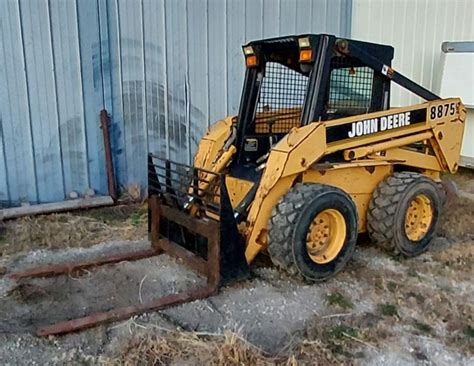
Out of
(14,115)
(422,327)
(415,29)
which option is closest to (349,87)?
(422,327)

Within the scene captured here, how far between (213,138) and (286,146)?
37.8 inches

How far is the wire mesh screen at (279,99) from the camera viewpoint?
14.4 ft

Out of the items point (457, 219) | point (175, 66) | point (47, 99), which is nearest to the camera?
point (457, 219)

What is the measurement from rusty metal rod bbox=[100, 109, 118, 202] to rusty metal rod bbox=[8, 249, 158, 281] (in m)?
1.72

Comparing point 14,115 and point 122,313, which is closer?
point 122,313

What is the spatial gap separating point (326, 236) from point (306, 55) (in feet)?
4.35

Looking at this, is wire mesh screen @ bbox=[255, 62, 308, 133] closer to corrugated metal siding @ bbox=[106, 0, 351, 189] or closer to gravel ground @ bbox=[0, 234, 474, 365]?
gravel ground @ bbox=[0, 234, 474, 365]

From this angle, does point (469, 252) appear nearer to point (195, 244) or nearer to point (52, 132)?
point (195, 244)

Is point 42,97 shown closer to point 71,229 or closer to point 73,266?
point 71,229

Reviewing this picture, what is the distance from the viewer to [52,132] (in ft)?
18.0

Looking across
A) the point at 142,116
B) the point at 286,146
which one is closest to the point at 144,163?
the point at 142,116

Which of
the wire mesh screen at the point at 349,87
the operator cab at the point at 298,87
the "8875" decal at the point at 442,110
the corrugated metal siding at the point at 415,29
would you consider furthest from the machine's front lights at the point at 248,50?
the corrugated metal siding at the point at 415,29

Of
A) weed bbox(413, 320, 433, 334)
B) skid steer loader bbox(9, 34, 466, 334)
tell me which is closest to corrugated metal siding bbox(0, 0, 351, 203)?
skid steer loader bbox(9, 34, 466, 334)

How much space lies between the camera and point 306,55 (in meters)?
3.77
